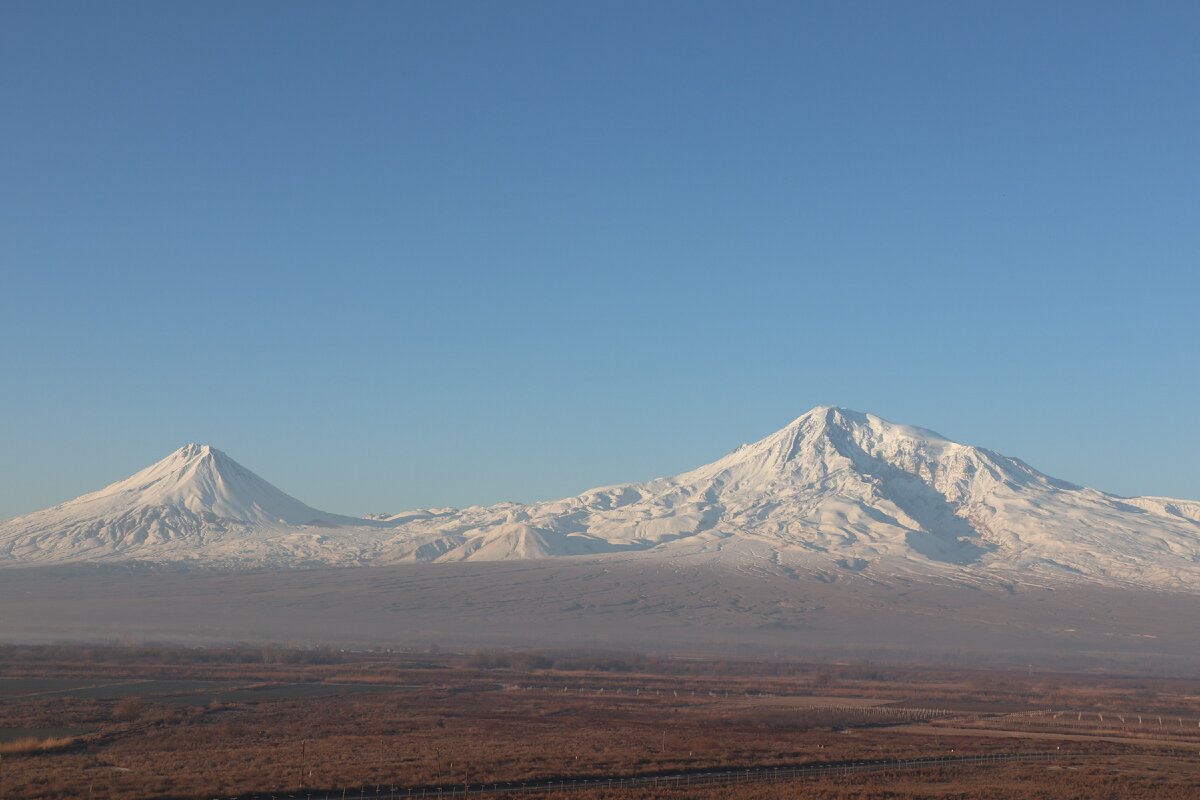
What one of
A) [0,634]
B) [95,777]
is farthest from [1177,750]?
[0,634]

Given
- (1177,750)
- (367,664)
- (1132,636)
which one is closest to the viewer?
(1177,750)

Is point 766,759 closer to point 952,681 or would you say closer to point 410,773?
point 410,773

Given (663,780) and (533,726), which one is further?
(533,726)

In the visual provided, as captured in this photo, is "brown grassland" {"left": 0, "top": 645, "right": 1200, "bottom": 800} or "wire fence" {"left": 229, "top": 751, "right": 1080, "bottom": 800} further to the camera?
"brown grassland" {"left": 0, "top": 645, "right": 1200, "bottom": 800}

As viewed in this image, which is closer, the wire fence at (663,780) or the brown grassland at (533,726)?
the wire fence at (663,780)
